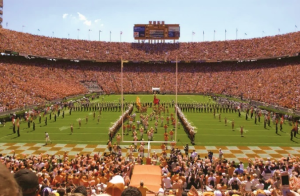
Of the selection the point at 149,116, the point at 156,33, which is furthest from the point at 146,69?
the point at 149,116

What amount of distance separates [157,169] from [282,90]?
38.1 m

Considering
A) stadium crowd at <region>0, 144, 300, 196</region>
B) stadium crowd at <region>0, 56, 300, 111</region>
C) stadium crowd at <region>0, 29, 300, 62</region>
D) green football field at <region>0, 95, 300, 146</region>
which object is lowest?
green football field at <region>0, 95, 300, 146</region>

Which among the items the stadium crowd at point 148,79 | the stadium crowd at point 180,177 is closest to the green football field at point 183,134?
the stadium crowd at point 180,177

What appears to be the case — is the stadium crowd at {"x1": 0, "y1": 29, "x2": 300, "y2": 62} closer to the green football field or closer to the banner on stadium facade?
the banner on stadium facade

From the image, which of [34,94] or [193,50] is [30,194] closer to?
[34,94]

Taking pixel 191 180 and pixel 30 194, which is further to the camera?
pixel 191 180

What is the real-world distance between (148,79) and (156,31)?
52.9ft

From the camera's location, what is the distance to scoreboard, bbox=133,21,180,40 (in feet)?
231

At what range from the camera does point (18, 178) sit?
6.25ft

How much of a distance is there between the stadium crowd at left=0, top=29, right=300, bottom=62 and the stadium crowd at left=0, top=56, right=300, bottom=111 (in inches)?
87.7

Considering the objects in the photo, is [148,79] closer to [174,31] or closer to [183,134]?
[174,31]

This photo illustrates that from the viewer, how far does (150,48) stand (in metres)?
72.1

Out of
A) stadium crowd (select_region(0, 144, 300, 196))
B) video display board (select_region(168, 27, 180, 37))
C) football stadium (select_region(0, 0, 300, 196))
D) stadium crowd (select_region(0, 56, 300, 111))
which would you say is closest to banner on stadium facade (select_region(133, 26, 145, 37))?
football stadium (select_region(0, 0, 300, 196))

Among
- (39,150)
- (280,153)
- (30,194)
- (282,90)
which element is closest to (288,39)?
(282,90)
